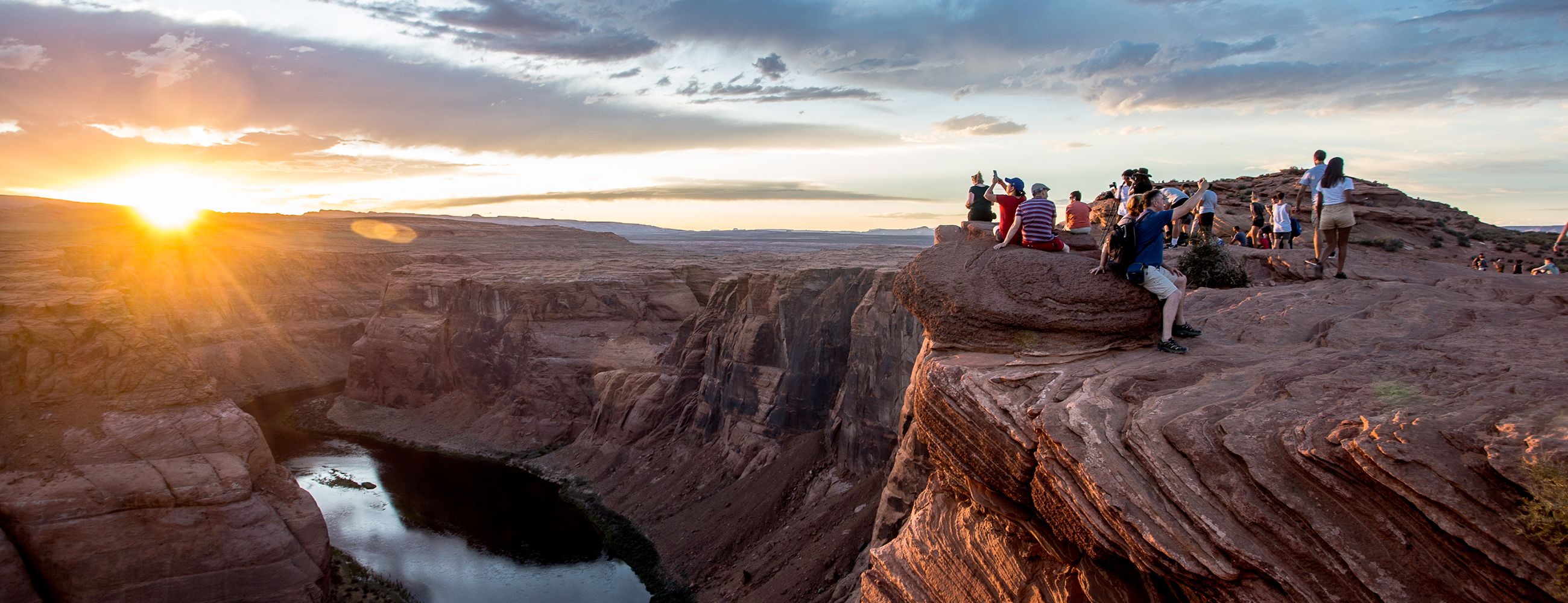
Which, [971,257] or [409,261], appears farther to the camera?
[409,261]

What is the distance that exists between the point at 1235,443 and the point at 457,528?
43.9 meters

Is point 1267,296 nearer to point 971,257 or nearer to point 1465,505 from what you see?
point 971,257

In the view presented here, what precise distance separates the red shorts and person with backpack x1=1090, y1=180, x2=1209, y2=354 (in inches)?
55.1

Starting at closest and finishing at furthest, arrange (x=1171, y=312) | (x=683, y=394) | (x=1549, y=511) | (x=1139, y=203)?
(x=1549, y=511) → (x=1171, y=312) → (x=1139, y=203) → (x=683, y=394)

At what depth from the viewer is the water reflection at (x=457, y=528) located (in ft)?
118

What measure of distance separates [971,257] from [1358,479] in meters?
7.37

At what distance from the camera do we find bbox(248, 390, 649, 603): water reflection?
118ft

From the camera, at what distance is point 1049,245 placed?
13.4 metres

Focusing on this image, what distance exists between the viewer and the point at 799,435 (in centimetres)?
4222

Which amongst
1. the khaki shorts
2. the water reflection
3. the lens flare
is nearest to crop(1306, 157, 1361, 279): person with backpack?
the khaki shorts

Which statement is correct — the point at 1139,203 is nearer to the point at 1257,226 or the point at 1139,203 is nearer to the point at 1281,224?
the point at 1281,224

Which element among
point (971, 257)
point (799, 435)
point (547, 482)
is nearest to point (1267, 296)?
point (971, 257)

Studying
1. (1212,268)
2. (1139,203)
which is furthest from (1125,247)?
(1212,268)

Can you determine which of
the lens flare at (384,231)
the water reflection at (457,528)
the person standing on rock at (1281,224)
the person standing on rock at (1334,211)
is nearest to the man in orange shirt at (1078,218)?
the person standing on rock at (1334,211)
